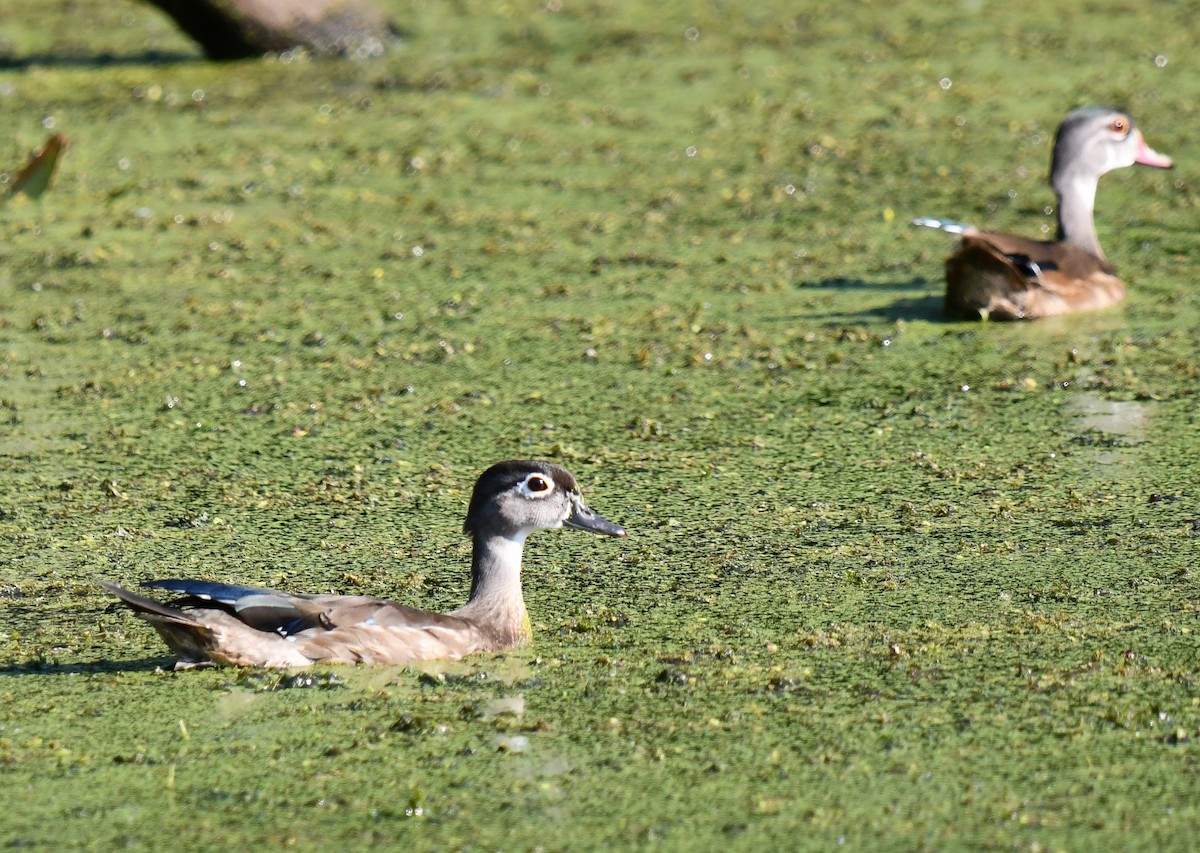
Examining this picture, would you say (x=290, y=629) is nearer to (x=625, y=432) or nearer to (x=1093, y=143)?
(x=625, y=432)

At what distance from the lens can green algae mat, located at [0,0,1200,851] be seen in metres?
4.09

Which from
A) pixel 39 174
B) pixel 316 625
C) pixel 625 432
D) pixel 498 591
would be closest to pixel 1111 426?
pixel 625 432

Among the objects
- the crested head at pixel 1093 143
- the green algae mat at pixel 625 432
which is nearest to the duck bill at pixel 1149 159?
the crested head at pixel 1093 143

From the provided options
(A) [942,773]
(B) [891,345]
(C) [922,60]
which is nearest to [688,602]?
(A) [942,773]

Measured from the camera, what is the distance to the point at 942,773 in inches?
158

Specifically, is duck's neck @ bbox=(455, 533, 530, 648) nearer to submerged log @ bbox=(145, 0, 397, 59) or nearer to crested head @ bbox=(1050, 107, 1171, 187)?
crested head @ bbox=(1050, 107, 1171, 187)

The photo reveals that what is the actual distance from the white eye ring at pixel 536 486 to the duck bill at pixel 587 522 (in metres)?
0.12

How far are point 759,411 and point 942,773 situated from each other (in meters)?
2.96

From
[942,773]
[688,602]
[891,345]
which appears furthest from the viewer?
[891,345]

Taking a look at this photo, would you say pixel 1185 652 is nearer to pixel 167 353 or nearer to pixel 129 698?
pixel 129 698

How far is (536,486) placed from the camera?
5172 mm

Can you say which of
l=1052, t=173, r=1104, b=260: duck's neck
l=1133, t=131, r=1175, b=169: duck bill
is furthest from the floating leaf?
l=1133, t=131, r=1175, b=169: duck bill

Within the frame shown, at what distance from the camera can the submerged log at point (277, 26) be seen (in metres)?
12.4

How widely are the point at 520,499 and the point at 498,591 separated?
0.29 metres
